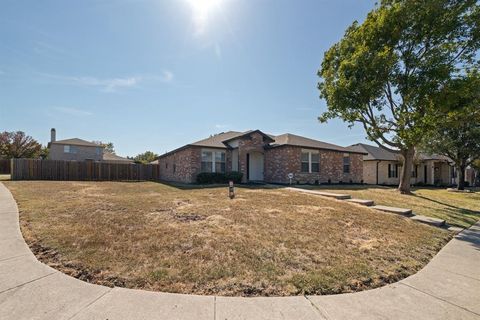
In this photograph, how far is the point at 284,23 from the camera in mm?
12047

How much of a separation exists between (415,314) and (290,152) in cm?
1592

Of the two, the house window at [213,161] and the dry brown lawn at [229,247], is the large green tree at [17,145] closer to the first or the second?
the house window at [213,161]

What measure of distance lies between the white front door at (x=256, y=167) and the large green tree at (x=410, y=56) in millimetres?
8658

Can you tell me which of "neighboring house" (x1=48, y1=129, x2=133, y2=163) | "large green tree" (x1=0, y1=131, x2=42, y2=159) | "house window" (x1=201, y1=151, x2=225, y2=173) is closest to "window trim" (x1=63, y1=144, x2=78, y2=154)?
"neighboring house" (x1=48, y1=129, x2=133, y2=163)

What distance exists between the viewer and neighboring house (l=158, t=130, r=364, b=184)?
18422 millimetres

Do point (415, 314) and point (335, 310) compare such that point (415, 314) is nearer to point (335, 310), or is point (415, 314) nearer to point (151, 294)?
point (335, 310)

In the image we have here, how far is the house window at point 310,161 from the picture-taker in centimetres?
1945

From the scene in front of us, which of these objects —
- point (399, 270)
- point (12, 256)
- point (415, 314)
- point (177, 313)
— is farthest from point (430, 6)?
point (12, 256)

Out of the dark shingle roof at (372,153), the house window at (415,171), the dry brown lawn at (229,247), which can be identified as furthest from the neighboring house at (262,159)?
the house window at (415,171)

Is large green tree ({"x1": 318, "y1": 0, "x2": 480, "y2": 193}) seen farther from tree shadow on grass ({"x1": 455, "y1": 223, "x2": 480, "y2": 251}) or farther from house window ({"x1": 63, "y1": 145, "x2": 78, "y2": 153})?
house window ({"x1": 63, "y1": 145, "x2": 78, "y2": 153})

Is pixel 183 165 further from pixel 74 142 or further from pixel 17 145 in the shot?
pixel 17 145

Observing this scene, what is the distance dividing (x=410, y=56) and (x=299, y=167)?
9860mm

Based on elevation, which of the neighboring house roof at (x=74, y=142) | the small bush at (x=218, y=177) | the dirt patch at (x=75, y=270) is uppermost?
the neighboring house roof at (x=74, y=142)

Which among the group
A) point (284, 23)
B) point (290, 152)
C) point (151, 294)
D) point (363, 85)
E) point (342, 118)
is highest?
point (284, 23)
